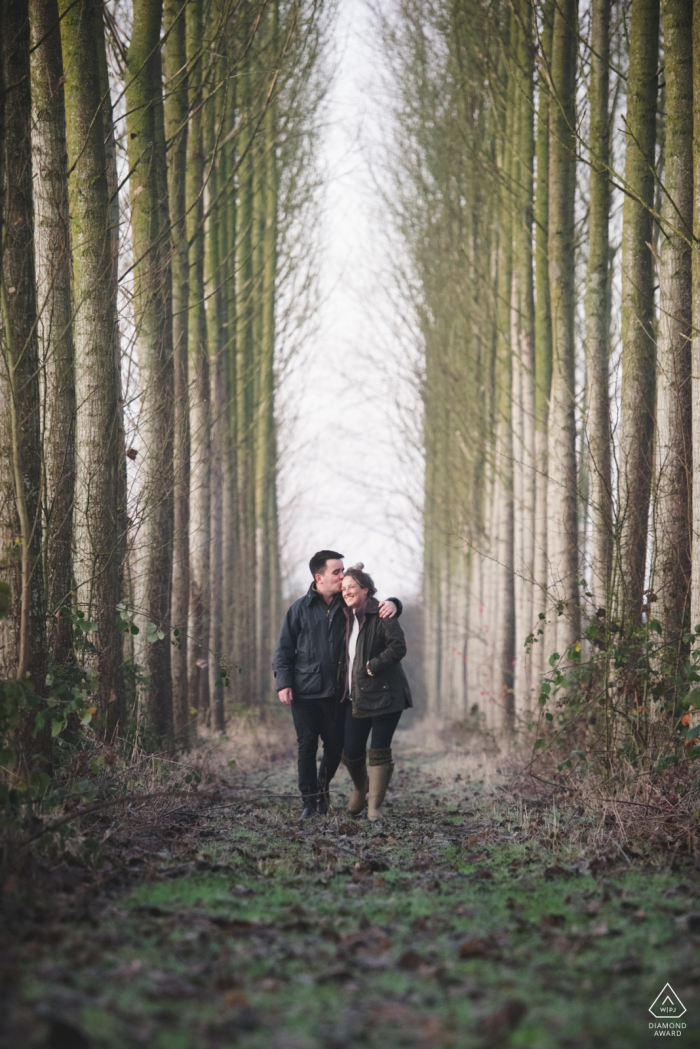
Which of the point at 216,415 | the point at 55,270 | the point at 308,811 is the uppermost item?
the point at 216,415

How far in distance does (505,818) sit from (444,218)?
14704mm

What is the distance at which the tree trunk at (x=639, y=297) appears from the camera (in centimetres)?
852

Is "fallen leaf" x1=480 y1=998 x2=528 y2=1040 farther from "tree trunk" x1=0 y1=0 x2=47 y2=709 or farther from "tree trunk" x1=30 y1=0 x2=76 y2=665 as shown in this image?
"tree trunk" x1=30 y1=0 x2=76 y2=665

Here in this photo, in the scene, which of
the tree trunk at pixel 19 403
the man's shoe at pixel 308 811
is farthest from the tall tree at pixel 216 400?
the tree trunk at pixel 19 403

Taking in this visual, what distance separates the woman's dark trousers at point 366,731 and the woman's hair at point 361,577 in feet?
3.14

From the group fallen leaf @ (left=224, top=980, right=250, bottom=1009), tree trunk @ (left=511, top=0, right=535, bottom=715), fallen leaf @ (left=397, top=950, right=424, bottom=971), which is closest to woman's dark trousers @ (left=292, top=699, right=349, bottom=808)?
fallen leaf @ (left=397, top=950, right=424, bottom=971)

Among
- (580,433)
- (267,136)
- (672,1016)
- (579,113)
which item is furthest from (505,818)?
(267,136)

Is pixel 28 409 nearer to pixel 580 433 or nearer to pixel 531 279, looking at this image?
pixel 580 433

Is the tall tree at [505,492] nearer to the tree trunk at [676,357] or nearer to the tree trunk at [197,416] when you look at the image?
the tree trunk at [197,416]

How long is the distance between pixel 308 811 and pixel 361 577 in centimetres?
184

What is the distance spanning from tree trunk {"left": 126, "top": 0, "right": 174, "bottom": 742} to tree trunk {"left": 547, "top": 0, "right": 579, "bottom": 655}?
4.43 meters

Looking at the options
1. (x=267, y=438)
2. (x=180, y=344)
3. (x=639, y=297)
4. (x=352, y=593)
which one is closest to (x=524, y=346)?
(x=180, y=344)

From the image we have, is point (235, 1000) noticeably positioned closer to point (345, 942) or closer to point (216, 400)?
point (345, 942)

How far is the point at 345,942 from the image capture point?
379 centimetres
